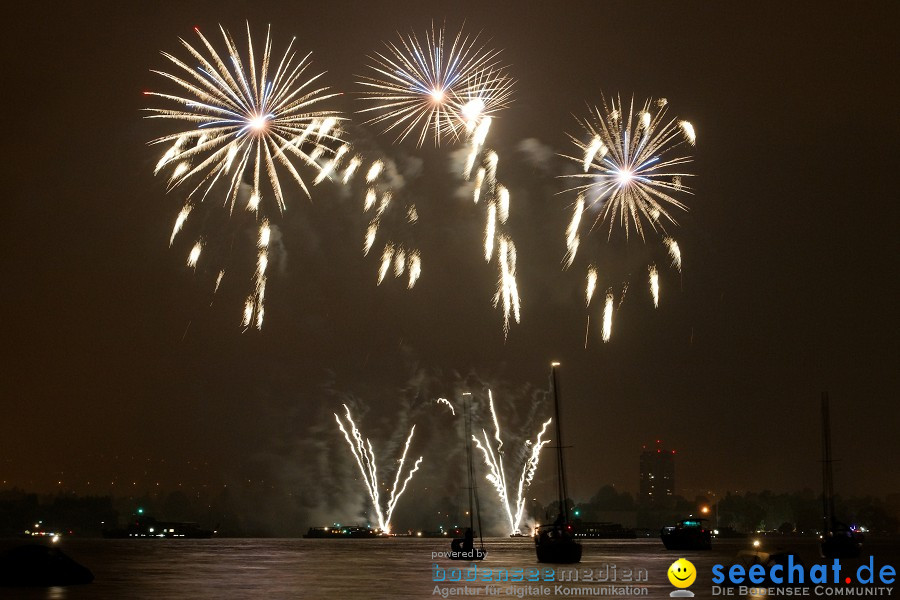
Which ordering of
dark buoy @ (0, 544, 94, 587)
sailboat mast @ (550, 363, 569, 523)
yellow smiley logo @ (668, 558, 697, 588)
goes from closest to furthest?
dark buoy @ (0, 544, 94, 587)
yellow smiley logo @ (668, 558, 697, 588)
sailboat mast @ (550, 363, 569, 523)

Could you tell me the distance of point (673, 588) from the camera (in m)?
54.3

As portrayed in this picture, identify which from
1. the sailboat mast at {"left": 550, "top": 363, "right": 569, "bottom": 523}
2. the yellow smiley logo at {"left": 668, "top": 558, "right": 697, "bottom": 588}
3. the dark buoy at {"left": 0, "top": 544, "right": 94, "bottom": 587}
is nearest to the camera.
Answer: the dark buoy at {"left": 0, "top": 544, "right": 94, "bottom": 587}

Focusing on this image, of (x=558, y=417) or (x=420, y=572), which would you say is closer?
(x=420, y=572)

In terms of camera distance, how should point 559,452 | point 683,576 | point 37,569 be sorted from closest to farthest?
point 37,569 → point 683,576 → point 559,452

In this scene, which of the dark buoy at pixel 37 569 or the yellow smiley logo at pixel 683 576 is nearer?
the dark buoy at pixel 37 569

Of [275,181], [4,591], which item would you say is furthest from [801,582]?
[4,591]

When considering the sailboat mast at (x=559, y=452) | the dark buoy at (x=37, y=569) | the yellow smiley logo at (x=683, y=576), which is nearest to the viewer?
the dark buoy at (x=37, y=569)

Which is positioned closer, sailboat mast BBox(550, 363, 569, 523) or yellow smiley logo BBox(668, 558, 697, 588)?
yellow smiley logo BBox(668, 558, 697, 588)

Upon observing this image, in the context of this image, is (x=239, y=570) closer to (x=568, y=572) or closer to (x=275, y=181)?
(x=568, y=572)

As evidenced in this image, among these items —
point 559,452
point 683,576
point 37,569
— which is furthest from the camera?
point 559,452

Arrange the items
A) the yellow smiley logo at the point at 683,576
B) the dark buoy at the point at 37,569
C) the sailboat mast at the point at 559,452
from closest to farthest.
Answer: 1. the dark buoy at the point at 37,569
2. the yellow smiley logo at the point at 683,576
3. the sailboat mast at the point at 559,452

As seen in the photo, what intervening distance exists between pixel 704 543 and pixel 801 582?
307 feet

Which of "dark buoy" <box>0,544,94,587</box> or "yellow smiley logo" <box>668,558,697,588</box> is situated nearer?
→ "dark buoy" <box>0,544,94,587</box>

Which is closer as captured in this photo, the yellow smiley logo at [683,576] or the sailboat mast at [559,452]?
the yellow smiley logo at [683,576]
